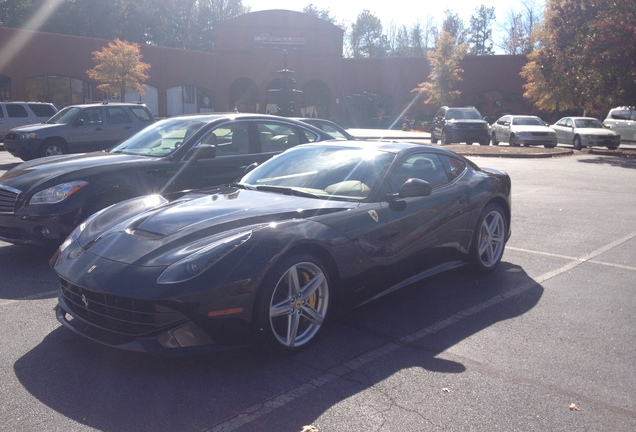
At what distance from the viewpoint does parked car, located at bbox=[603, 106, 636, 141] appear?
33375mm

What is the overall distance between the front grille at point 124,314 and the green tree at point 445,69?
4672 centimetres

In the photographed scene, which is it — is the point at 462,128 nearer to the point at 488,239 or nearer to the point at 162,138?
the point at 162,138

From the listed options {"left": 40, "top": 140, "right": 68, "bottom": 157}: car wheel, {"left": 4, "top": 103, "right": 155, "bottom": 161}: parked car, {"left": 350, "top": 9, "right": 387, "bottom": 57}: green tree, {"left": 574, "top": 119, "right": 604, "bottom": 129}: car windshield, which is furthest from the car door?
{"left": 350, "top": 9, "right": 387, "bottom": 57}: green tree

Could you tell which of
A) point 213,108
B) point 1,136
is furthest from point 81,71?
point 1,136

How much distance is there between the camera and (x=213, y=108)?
168 feet

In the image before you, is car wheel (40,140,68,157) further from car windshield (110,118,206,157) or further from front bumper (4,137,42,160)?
car windshield (110,118,206,157)

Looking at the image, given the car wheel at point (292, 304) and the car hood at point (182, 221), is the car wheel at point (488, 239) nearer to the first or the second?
the car hood at point (182, 221)

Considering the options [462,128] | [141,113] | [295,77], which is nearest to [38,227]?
[141,113]

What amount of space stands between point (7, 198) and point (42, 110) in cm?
1840

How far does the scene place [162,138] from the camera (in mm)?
8258

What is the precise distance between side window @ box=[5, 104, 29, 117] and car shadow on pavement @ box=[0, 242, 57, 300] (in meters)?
16.9

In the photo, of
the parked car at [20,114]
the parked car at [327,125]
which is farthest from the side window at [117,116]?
the parked car at [20,114]

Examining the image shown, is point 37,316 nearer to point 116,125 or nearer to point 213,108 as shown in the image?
point 116,125

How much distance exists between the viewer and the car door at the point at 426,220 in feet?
17.8
